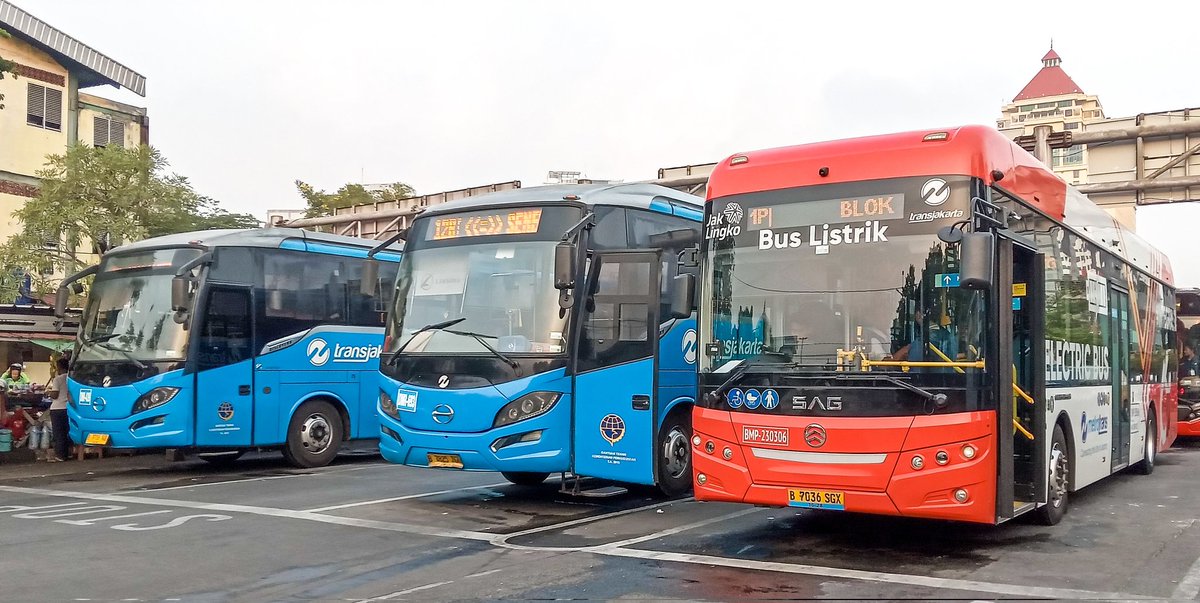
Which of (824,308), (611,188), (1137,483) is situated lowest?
(1137,483)

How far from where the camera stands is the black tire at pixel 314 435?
17.0 meters

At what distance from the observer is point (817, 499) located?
8711mm

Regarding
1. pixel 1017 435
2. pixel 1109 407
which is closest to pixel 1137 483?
pixel 1109 407

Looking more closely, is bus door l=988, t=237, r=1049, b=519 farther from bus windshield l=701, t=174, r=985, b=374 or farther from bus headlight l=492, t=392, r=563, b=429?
bus headlight l=492, t=392, r=563, b=429

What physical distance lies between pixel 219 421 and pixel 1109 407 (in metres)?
11.6

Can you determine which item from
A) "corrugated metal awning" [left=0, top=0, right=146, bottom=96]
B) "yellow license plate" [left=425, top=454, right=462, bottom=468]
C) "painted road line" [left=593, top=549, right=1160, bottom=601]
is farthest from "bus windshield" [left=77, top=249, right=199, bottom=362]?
"corrugated metal awning" [left=0, top=0, right=146, bottom=96]

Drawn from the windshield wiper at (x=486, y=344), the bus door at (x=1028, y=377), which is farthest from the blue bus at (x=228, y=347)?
the bus door at (x=1028, y=377)

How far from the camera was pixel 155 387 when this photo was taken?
50.5ft

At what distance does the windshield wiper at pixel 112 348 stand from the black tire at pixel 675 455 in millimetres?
7679

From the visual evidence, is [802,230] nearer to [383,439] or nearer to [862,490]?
[862,490]

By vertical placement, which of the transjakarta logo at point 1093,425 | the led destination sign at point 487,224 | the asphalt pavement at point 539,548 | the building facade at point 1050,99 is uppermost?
the building facade at point 1050,99

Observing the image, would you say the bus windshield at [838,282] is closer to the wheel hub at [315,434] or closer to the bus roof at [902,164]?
the bus roof at [902,164]

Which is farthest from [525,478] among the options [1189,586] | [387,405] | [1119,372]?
[1189,586]

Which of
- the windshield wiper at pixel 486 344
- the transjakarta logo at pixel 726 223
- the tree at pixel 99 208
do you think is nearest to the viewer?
the transjakarta logo at pixel 726 223
